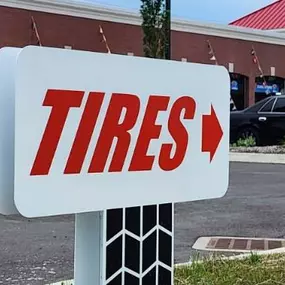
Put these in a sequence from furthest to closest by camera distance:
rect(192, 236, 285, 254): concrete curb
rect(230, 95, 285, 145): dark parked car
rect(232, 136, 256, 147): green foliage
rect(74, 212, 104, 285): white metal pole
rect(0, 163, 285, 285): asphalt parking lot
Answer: rect(230, 95, 285, 145): dark parked car < rect(232, 136, 256, 147): green foliage < rect(192, 236, 285, 254): concrete curb < rect(0, 163, 285, 285): asphalt parking lot < rect(74, 212, 104, 285): white metal pole

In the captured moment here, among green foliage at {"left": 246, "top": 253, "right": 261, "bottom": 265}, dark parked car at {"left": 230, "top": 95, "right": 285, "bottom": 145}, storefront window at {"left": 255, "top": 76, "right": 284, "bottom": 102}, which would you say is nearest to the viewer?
green foliage at {"left": 246, "top": 253, "right": 261, "bottom": 265}

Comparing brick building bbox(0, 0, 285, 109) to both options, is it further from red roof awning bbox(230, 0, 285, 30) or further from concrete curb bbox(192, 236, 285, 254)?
concrete curb bbox(192, 236, 285, 254)

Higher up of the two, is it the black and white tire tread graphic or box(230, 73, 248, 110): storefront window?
the black and white tire tread graphic

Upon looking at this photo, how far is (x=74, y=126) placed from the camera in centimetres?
324

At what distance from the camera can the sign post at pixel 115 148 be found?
309 centimetres

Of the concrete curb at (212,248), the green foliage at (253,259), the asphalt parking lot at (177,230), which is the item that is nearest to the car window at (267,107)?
the asphalt parking lot at (177,230)

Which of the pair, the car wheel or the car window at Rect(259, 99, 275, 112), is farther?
the car wheel

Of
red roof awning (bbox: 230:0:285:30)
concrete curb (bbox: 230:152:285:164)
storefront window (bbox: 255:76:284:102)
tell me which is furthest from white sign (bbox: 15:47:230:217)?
red roof awning (bbox: 230:0:285:30)

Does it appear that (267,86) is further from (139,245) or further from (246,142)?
(139,245)

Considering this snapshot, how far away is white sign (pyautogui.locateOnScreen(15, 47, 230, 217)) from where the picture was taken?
3.09 meters

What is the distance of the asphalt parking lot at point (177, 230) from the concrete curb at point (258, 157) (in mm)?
7007

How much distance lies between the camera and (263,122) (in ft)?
84.4

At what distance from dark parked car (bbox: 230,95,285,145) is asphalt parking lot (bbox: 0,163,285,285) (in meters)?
11.1

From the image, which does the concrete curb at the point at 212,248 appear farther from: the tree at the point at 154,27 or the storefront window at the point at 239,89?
the storefront window at the point at 239,89
